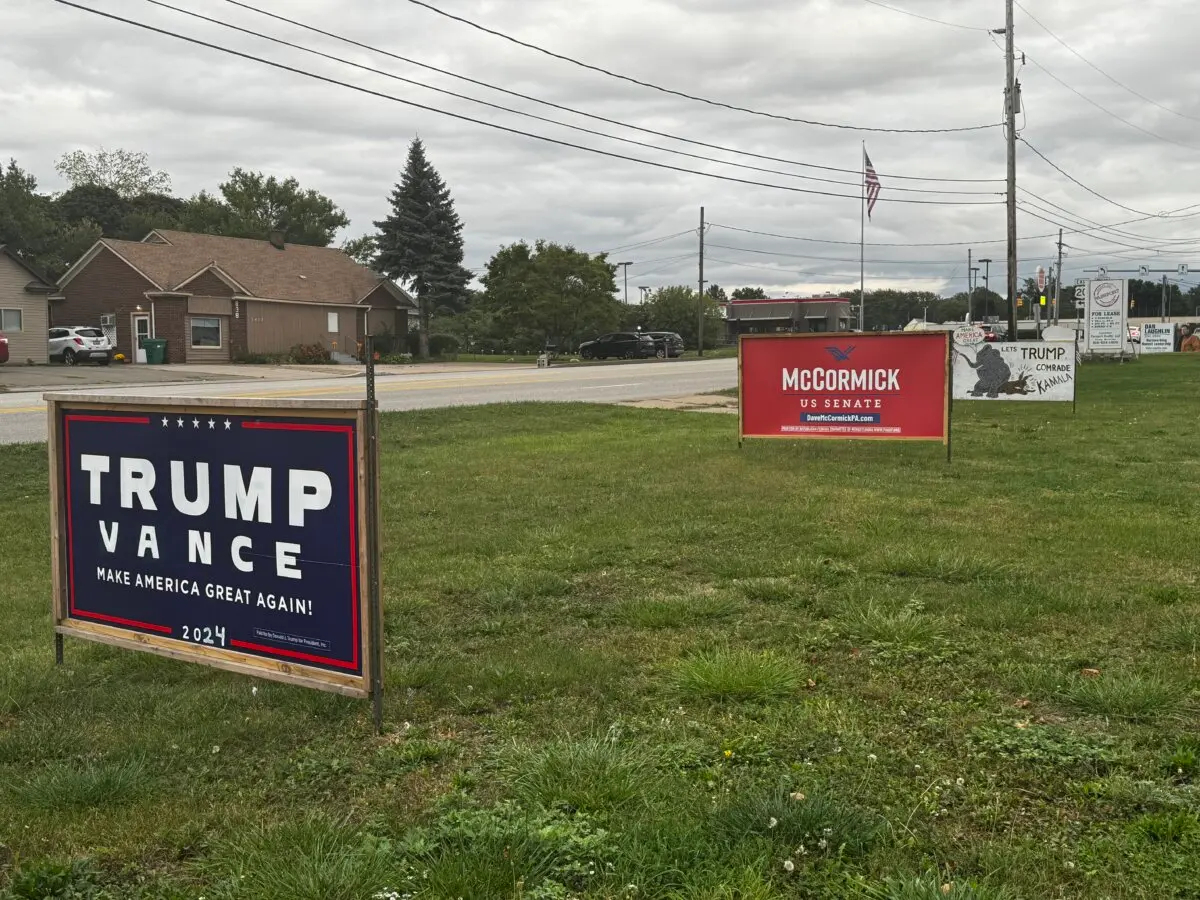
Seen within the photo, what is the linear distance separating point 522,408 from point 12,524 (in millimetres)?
10714

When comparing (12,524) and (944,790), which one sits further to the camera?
(12,524)

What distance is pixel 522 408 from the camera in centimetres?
1855

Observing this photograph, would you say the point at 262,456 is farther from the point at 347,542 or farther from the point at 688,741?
the point at 688,741

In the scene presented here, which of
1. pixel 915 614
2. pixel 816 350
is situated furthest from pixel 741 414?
pixel 915 614

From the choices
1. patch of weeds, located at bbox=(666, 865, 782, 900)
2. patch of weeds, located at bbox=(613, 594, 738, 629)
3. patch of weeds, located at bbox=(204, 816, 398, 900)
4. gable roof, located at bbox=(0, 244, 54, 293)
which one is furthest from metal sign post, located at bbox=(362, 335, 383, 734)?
gable roof, located at bbox=(0, 244, 54, 293)

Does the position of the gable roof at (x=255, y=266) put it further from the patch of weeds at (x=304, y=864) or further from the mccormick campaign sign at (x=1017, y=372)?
the patch of weeds at (x=304, y=864)

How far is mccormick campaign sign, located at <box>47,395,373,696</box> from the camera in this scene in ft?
13.3

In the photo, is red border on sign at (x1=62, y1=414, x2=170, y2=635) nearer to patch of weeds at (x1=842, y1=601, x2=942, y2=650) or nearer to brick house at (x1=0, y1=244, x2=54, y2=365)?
patch of weeds at (x1=842, y1=601, x2=942, y2=650)

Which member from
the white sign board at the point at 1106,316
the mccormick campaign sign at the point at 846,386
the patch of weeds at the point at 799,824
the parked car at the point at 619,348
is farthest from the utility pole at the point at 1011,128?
the patch of weeds at the point at 799,824

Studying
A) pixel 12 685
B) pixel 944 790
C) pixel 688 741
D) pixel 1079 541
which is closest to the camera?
pixel 944 790

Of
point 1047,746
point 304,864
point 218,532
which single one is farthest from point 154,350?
point 1047,746

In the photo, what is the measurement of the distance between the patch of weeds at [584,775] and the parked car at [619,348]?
50.4 m

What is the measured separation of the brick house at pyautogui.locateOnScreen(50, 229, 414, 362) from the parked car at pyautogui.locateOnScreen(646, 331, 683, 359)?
14.0 meters

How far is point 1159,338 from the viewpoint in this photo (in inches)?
2468
